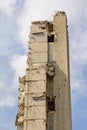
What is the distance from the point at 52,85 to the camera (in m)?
28.9

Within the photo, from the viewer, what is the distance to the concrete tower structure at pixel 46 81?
89.7 feet

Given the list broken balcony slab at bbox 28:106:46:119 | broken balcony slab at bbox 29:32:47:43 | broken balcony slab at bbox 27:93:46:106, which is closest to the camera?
broken balcony slab at bbox 28:106:46:119

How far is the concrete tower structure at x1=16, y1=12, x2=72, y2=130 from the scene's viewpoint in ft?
89.7

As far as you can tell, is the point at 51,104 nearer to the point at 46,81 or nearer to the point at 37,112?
the point at 37,112

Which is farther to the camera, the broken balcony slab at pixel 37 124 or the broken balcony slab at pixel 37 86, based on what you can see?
the broken balcony slab at pixel 37 86

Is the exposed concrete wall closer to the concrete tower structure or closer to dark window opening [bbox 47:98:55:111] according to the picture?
the concrete tower structure

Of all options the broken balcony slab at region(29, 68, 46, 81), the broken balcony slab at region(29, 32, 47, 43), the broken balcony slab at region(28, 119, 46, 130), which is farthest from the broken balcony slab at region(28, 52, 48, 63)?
the broken balcony slab at region(28, 119, 46, 130)

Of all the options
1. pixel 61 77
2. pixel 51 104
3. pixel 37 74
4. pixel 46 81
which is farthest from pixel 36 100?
pixel 61 77

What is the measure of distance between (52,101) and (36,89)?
131 cm

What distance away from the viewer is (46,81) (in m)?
28.7

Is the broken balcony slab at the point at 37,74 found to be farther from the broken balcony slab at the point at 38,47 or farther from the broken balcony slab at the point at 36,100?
the broken balcony slab at the point at 38,47

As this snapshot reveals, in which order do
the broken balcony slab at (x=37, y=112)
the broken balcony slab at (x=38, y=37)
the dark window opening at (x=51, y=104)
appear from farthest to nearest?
the broken balcony slab at (x=38, y=37)
the dark window opening at (x=51, y=104)
the broken balcony slab at (x=37, y=112)

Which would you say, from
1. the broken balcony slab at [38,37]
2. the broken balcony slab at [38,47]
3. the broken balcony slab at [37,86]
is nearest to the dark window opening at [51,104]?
the broken balcony slab at [37,86]

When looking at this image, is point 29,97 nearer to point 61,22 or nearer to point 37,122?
point 37,122
